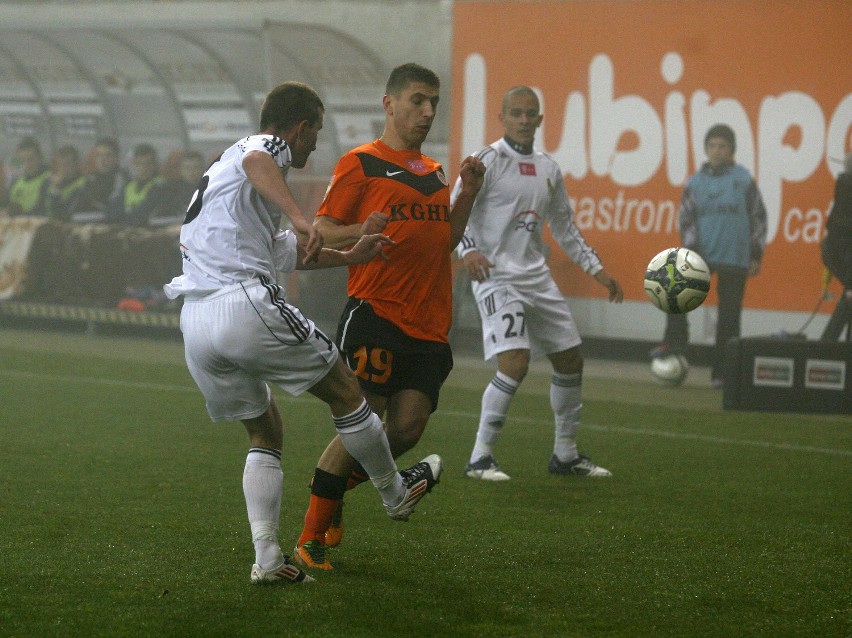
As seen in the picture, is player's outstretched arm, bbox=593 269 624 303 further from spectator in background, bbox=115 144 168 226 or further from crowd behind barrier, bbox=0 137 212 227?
spectator in background, bbox=115 144 168 226

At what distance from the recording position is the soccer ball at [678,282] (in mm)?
7402

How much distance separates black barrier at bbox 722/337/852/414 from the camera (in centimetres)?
1095

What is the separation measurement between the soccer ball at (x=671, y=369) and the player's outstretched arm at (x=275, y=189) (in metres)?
8.38

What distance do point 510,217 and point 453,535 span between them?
7.95ft

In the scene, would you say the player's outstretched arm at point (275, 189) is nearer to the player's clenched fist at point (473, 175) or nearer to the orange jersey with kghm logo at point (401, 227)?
the orange jersey with kghm logo at point (401, 227)

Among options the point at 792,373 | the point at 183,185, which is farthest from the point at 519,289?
the point at 183,185

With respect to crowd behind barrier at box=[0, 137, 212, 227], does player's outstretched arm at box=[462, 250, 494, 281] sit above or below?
above

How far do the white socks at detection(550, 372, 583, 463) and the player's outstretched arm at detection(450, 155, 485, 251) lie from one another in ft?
7.45

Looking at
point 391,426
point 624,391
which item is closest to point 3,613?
point 391,426

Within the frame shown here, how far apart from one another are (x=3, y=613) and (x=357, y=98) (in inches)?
463

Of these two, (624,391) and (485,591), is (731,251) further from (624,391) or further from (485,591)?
(485,591)

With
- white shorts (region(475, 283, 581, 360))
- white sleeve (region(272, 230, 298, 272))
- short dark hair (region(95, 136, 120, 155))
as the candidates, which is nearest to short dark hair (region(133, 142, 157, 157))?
short dark hair (region(95, 136, 120, 155))

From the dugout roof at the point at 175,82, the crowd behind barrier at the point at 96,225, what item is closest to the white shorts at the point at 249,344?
the dugout roof at the point at 175,82

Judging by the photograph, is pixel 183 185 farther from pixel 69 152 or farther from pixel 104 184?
pixel 69 152
